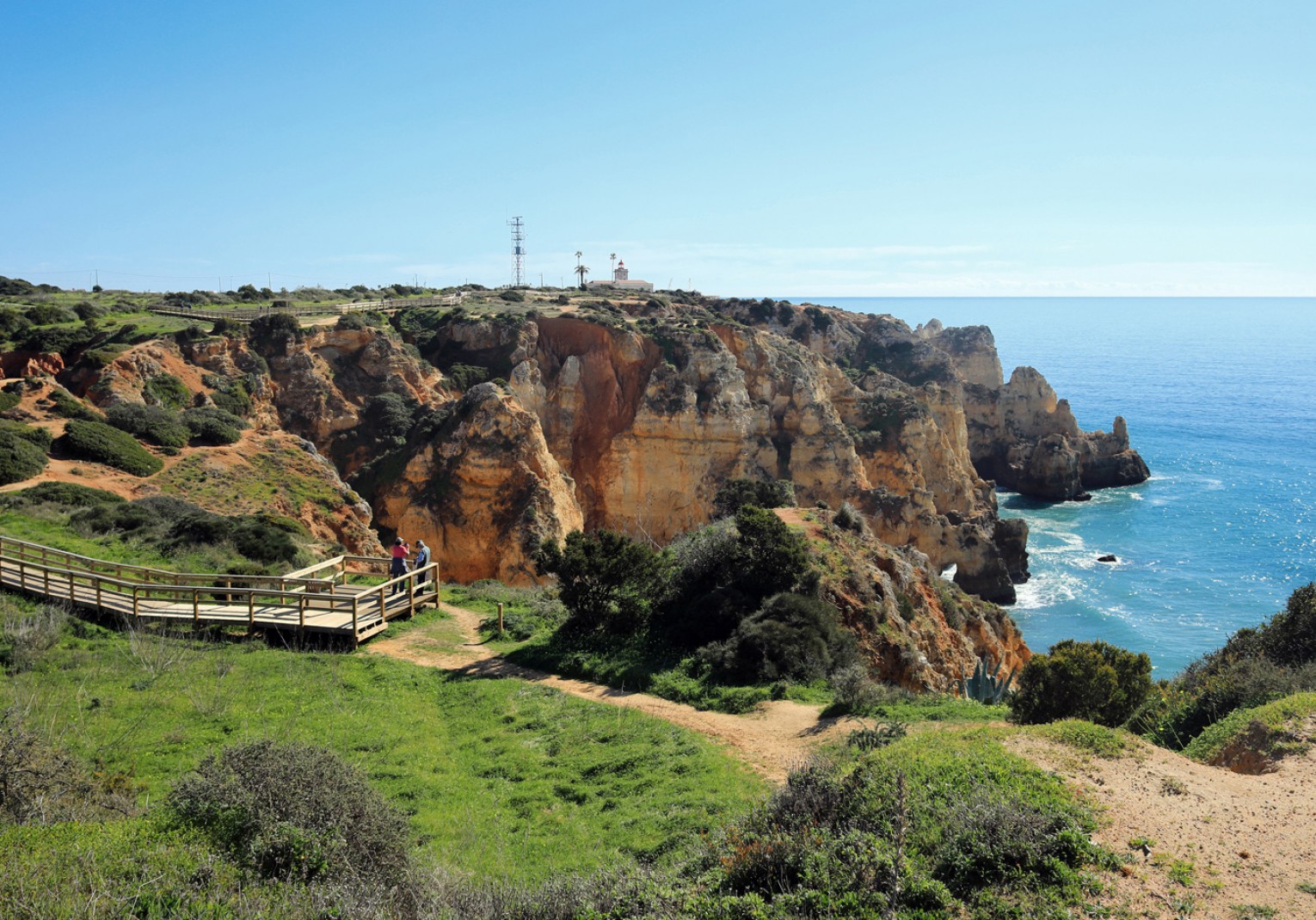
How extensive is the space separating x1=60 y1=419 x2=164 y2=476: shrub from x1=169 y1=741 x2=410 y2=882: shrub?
20188mm

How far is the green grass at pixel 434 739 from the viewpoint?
922 centimetres

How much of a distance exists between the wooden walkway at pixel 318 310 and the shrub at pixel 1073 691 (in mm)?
38206

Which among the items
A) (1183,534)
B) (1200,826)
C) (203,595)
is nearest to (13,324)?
(203,595)

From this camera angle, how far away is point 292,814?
7.42m

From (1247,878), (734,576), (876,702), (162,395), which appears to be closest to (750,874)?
(1247,878)

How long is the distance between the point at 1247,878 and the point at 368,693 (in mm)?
11315

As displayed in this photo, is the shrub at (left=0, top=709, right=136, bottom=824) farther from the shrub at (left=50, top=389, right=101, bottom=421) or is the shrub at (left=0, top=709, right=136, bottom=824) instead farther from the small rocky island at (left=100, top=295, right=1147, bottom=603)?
the small rocky island at (left=100, top=295, right=1147, bottom=603)

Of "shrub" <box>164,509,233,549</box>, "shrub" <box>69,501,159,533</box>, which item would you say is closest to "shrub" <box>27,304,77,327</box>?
"shrub" <box>69,501,159,533</box>

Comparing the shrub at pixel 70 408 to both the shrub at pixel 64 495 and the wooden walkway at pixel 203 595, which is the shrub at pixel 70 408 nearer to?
the shrub at pixel 64 495

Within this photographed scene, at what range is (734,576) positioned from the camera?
18.0 m

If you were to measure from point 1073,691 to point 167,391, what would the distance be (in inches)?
1265

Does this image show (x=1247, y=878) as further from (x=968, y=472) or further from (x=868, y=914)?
(x=968, y=472)

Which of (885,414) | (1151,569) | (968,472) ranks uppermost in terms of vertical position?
(885,414)

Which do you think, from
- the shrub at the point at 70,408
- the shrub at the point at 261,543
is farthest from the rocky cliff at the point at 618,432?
the shrub at the point at 261,543
